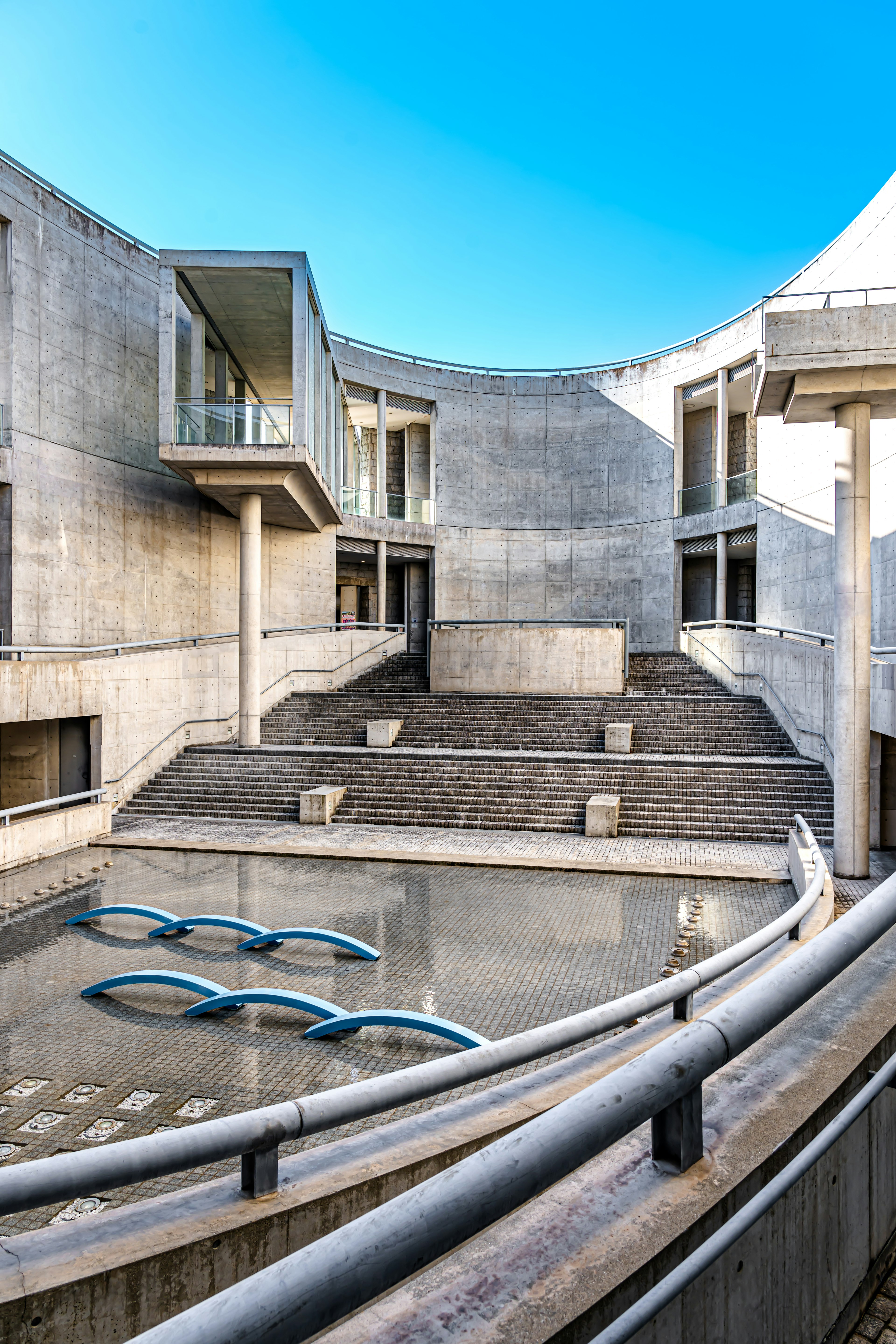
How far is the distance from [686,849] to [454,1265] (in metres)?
12.3

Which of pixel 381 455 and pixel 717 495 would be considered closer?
pixel 717 495

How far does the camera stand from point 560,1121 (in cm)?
147

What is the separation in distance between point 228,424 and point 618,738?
1157 centimetres

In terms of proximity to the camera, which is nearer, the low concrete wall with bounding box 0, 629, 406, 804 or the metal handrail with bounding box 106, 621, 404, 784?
the low concrete wall with bounding box 0, 629, 406, 804

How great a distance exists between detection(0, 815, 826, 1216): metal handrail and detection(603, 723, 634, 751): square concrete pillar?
48.5 feet

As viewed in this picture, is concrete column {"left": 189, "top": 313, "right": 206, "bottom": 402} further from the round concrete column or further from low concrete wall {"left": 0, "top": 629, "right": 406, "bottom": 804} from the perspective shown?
the round concrete column

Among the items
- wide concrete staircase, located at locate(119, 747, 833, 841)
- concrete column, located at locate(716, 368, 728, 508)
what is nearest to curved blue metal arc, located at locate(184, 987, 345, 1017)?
wide concrete staircase, located at locate(119, 747, 833, 841)

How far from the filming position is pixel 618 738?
18.0 meters

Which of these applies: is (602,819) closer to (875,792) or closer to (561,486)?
(875,792)

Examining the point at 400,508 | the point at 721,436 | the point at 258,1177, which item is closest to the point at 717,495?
the point at 721,436

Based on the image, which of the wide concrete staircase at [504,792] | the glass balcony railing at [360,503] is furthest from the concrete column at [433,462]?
the wide concrete staircase at [504,792]

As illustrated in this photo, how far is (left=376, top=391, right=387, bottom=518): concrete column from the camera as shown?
31016 millimetres

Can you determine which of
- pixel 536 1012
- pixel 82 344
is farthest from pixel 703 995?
pixel 82 344

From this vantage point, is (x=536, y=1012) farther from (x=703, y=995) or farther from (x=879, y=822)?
(x=879, y=822)
